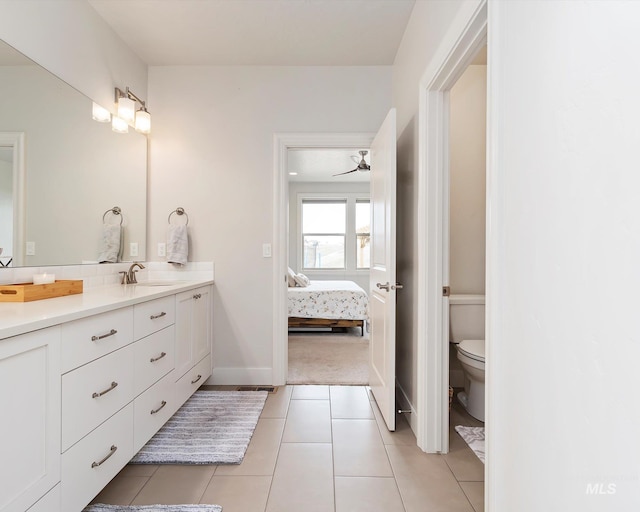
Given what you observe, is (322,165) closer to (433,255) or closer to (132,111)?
(132,111)

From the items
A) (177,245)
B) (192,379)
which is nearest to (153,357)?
(192,379)

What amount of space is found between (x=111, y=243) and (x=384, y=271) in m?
1.88

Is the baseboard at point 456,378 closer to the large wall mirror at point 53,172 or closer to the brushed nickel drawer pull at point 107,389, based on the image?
the brushed nickel drawer pull at point 107,389

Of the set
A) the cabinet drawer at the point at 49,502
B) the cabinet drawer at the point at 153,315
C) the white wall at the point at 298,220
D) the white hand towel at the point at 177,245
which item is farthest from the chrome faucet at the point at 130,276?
the white wall at the point at 298,220

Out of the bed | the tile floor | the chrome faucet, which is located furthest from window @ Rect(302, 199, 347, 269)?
the tile floor

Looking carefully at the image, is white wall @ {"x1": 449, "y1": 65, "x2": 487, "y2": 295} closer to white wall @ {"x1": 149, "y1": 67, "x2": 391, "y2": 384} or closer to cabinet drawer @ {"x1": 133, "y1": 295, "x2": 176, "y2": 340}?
white wall @ {"x1": 149, "y1": 67, "x2": 391, "y2": 384}

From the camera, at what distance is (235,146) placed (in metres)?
2.96

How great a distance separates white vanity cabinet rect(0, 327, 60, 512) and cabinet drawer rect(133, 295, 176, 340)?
520 mm

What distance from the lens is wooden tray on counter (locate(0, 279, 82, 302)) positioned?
1.48 m

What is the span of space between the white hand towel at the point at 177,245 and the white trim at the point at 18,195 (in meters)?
1.10

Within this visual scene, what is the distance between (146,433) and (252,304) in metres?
1.33

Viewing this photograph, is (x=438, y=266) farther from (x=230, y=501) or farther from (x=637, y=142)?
(x=230, y=501)

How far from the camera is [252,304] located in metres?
2.97

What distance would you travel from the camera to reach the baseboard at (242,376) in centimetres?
295
